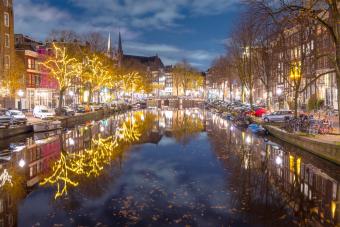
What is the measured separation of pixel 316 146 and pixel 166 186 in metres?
13.5

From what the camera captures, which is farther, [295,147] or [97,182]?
[295,147]

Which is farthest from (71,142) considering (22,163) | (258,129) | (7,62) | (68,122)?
(7,62)

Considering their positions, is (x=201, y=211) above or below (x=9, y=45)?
below

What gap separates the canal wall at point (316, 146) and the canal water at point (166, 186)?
0.62m

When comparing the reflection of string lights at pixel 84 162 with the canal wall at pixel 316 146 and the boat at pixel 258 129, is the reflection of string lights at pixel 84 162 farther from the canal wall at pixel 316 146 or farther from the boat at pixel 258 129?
the boat at pixel 258 129

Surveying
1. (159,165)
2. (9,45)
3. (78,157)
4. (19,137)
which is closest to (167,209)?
(159,165)

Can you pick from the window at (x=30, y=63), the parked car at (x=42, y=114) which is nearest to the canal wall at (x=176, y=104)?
the window at (x=30, y=63)

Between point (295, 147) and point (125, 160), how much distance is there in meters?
14.8

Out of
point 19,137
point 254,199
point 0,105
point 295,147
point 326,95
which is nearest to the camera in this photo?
point 254,199

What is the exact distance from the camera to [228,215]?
49.0ft

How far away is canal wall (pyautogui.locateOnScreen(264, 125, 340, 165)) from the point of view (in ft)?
82.2

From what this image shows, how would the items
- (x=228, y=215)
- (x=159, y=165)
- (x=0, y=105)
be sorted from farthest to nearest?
(x=0, y=105)
(x=159, y=165)
(x=228, y=215)

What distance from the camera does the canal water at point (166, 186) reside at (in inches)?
583

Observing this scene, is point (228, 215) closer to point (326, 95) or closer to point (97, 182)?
point (97, 182)
